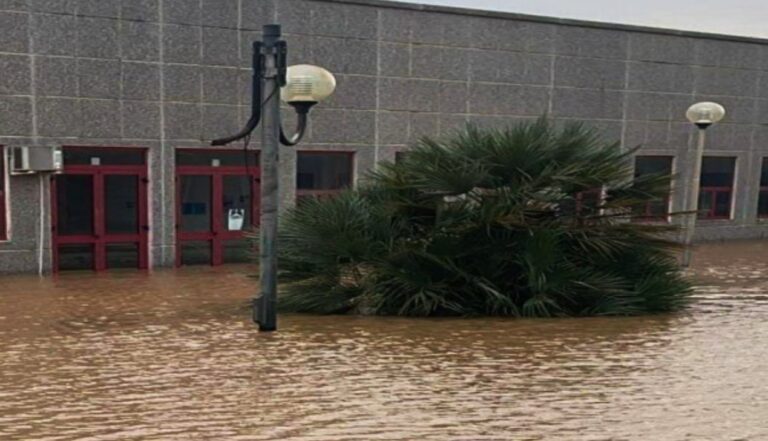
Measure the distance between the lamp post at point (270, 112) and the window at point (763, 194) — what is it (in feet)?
62.7

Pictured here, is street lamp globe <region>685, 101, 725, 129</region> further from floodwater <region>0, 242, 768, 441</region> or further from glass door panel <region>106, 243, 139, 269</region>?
glass door panel <region>106, 243, 139, 269</region>

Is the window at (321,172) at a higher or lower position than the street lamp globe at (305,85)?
lower

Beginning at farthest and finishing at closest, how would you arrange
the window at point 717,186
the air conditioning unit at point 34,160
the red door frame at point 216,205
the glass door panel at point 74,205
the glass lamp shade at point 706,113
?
the window at point 717,186 < the red door frame at point 216,205 < the glass lamp shade at point 706,113 < the glass door panel at point 74,205 < the air conditioning unit at point 34,160

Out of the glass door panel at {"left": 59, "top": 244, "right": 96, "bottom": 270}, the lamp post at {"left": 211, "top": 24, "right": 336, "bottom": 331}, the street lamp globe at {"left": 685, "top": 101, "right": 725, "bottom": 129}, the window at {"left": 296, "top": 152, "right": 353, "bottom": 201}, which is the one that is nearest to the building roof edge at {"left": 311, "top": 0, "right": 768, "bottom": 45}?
the window at {"left": 296, "top": 152, "right": 353, "bottom": 201}

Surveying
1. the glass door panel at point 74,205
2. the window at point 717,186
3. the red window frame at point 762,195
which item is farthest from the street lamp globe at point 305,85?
the red window frame at point 762,195

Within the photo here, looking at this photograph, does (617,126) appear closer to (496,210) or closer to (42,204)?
(496,210)

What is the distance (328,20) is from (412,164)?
756 cm

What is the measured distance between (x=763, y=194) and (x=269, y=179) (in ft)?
64.9

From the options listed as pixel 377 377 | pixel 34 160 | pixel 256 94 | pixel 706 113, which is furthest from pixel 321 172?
pixel 377 377

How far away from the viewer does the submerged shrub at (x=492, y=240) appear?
9.15m

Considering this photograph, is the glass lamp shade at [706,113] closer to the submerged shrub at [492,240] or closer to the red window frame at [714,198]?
the submerged shrub at [492,240]

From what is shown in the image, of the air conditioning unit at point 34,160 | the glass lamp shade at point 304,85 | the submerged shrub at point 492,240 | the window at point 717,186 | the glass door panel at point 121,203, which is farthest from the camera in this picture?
the window at point 717,186

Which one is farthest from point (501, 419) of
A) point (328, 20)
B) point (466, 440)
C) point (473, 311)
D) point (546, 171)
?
point (328, 20)

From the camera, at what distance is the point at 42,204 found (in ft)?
46.6
